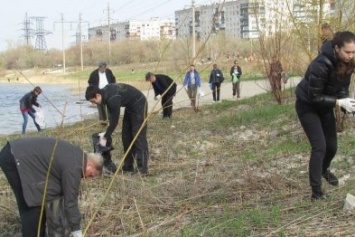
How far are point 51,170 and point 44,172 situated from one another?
80mm

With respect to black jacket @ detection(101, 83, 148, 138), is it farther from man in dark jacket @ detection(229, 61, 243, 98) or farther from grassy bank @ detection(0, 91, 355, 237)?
man in dark jacket @ detection(229, 61, 243, 98)

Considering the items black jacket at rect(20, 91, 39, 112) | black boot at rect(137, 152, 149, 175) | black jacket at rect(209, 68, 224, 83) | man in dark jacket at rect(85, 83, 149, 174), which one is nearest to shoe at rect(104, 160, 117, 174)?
man in dark jacket at rect(85, 83, 149, 174)

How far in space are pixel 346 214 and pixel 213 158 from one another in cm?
380

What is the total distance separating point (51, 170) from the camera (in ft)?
13.2

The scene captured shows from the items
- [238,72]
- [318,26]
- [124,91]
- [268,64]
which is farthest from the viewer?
[238,72]

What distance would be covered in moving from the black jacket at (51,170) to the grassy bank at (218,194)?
0.59ft

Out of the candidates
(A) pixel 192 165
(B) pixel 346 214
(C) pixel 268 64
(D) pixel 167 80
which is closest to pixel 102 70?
(D) pixel 167 80

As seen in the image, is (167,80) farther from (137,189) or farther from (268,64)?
(137,189)

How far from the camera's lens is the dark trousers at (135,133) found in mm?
6957

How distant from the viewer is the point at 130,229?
15.0ft

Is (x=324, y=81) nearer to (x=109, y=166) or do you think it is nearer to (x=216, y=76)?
(x=109, y=166)

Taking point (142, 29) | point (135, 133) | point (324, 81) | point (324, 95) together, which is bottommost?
point (135, 133)

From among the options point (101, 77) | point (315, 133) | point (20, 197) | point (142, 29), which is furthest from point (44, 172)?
point (142, 29)

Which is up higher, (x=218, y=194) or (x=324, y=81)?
(x=324, y=81)
